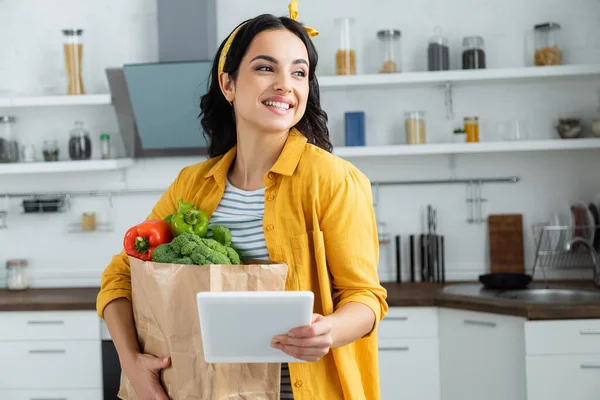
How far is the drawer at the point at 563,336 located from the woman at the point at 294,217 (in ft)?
5.40

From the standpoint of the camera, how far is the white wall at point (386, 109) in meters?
3.93

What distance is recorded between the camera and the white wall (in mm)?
3932

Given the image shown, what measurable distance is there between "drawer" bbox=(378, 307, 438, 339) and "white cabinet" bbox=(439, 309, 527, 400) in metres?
0.04

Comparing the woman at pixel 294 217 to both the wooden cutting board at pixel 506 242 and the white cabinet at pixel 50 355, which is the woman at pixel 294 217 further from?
the wooden cutting board at pixel 506 242

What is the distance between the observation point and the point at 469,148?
146 inches

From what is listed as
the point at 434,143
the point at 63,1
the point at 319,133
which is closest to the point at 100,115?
the point at 63,1

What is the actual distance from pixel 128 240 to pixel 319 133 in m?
0.45

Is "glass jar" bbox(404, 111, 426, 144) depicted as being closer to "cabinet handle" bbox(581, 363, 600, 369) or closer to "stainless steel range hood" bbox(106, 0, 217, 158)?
"stainless steel range hood" bbox(106, 0, 217, 158)

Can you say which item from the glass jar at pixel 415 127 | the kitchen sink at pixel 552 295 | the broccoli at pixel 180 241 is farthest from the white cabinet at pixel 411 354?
the broccoli at pixel 180 241

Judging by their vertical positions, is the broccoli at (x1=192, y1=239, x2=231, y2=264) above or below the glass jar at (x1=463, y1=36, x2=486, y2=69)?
below

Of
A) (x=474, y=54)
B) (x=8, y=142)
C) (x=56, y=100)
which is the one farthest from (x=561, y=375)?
(x=8, y=142)

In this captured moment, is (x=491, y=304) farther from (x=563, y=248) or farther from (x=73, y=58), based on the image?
(x=73, y=58)

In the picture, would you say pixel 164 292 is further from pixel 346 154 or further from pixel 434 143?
pixel 434 143

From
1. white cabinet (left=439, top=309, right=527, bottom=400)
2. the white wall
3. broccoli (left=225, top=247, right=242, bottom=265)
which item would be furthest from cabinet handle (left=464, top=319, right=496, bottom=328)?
broccoli (left=225, top=247, right=242, bottom=265)
